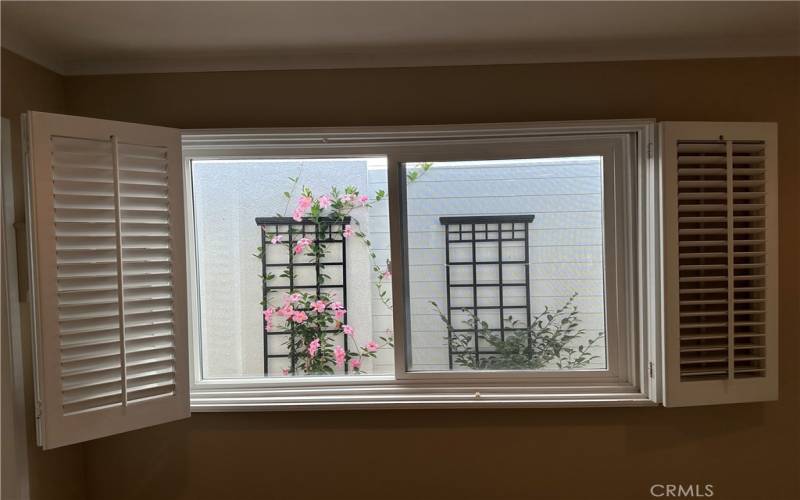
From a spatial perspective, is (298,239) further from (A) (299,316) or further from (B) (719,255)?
(B) (719,255)

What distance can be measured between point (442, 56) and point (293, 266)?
3.27 feet

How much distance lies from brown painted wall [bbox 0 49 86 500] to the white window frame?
1.63 ft

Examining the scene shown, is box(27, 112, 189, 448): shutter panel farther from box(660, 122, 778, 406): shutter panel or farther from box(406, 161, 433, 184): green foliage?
box(660, 122, 778, 406): shutter panel

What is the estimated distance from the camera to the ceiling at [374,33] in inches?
69.9

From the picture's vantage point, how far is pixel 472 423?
224 cm

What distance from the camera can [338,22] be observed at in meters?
1.88

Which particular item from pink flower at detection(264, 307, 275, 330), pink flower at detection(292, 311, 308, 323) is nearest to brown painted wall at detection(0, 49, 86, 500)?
pink flower at detection(264, 307, 275, 330)

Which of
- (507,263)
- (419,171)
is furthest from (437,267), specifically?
(419,171)

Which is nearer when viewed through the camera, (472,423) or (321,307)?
(472,423)

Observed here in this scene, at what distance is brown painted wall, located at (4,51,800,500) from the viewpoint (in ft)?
7.16

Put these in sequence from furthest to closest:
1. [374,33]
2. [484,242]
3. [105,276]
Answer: [484,242]
[374,33]
[105,276]

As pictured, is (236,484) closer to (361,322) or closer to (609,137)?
(361,322)

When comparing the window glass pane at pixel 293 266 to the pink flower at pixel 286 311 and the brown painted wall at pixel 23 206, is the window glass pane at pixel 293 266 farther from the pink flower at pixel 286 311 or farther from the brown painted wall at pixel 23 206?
the brown painted wall at pixel 23 206

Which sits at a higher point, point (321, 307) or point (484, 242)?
point (484, 242)
